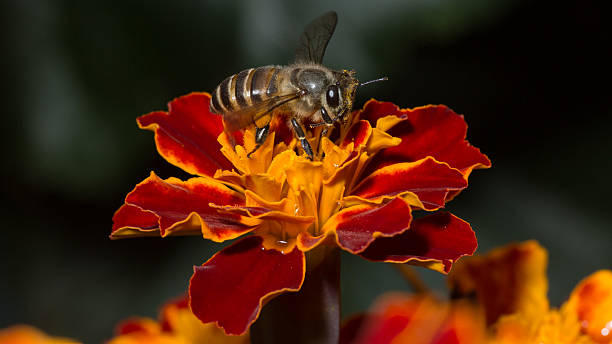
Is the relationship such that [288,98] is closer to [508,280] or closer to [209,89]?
[508,280]

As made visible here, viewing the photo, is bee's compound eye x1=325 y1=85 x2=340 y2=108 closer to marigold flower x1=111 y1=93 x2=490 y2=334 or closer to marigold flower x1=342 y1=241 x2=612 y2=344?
marigold flower x1=111 y1=93 x2=490 y2=334

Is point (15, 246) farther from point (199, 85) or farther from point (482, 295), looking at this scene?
point (482, 295)

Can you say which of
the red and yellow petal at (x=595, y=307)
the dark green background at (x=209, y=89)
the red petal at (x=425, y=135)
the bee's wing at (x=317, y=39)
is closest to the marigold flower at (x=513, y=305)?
the red and yellow petal at (x=595, y=307)

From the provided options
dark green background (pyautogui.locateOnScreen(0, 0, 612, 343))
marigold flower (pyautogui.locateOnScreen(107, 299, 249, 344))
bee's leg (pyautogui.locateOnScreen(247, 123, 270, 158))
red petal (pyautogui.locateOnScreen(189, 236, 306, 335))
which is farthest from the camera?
dark green background (pyautogui.locateOnScreen(0, 0, 612, 343))

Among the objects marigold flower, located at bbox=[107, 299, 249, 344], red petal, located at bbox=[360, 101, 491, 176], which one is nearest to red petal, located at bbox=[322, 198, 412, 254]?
red petal, located at bbox=[360, 101, 491, 176]

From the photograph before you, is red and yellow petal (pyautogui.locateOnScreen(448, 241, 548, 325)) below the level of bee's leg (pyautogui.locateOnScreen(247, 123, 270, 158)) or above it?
below

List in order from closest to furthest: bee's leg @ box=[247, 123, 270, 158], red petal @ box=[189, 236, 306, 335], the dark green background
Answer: red petal @ box=[189, 236, 306, 335]
bee's leg @ box=[247, 123, 270, 158]
the dark green background

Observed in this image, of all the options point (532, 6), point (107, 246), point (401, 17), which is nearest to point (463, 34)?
point (401, 17)

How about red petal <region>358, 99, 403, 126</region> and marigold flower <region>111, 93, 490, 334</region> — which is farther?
red petal <region>358, 99, 403, 126</region>
